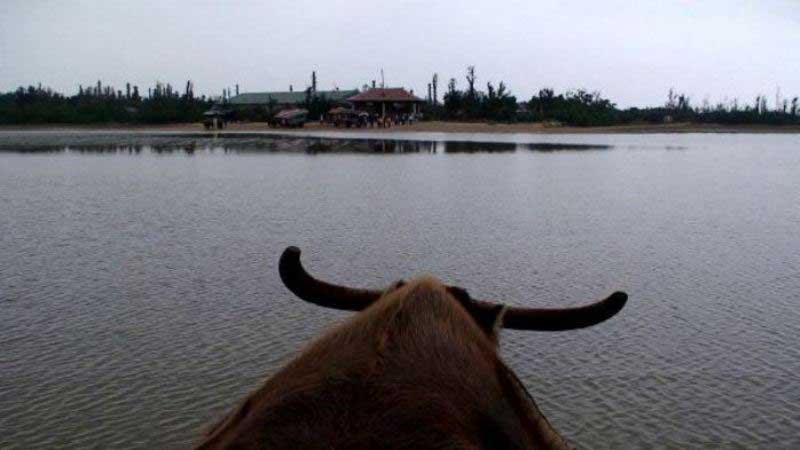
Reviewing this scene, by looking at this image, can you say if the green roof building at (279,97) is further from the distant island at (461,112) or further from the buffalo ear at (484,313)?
the buffalo ear at (484,313)

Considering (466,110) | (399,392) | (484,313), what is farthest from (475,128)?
(399,392)

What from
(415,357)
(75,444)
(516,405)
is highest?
(415,357)

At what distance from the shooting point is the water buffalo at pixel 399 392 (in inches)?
49.1

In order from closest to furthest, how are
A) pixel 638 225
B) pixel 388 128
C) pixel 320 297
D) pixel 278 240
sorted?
pixel 320 297
pixel 278 240
pixel 638 225
pixel 388 128

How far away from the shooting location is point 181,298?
14047mm

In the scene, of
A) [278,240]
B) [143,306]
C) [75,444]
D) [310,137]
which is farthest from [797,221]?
[310,137]

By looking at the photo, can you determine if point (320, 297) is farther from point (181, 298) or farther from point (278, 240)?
point (278, 240)

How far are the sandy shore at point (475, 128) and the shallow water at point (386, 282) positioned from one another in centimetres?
6155

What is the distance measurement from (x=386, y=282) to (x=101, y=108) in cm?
11407

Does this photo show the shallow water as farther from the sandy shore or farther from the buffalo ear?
the sandy shore

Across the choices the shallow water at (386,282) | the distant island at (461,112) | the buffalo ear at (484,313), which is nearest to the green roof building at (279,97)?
the distant island at (461,112)

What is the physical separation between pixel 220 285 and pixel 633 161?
128ft

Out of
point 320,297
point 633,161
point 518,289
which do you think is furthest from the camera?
point 633,161

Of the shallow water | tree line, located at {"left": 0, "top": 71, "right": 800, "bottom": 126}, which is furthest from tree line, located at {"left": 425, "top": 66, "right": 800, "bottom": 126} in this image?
the shallow water
